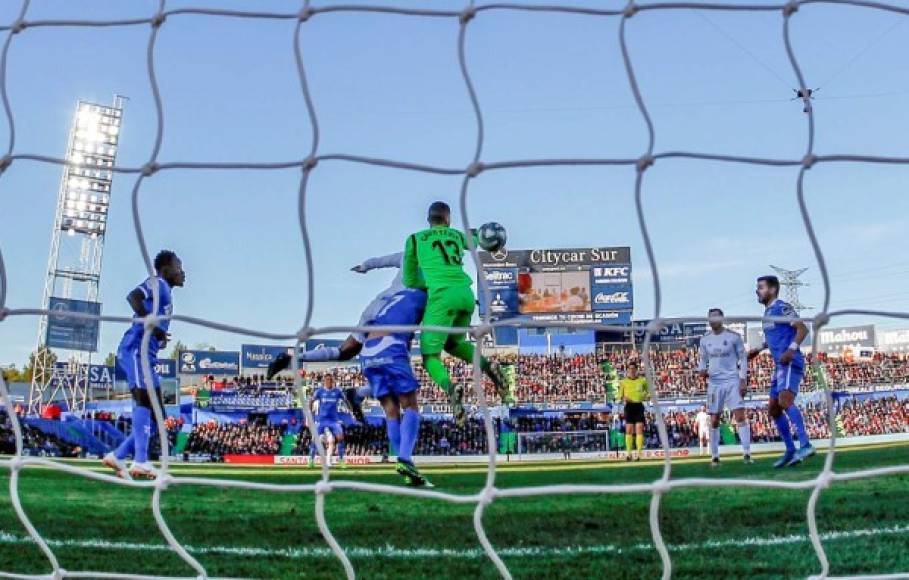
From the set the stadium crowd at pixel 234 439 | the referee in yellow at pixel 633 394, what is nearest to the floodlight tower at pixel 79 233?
the stadium crowd at pixel 234 439

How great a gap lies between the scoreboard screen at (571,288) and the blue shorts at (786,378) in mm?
27907

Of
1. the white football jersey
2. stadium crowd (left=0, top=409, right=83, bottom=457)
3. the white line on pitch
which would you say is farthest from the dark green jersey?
stadium crowd (left=0, top=409, right=83, bottom=457)

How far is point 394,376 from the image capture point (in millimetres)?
6516

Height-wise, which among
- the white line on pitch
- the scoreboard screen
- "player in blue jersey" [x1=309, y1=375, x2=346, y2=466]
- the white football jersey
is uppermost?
the scoreboard screen

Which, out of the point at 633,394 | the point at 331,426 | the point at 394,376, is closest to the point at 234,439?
the point at 331,426

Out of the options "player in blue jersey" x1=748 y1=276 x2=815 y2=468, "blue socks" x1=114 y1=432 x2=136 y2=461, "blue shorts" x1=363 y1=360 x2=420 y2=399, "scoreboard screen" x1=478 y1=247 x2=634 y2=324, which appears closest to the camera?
"blue shorts" x1=363 y1=360 x2=420 y2=399

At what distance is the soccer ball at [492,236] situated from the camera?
21.6ft

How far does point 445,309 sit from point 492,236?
1.99ft

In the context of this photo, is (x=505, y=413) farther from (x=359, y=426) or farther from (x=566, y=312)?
(x=566, y=312)

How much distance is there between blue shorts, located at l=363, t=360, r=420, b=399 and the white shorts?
196 inches

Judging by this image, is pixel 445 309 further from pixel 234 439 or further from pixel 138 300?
pixel 234 439

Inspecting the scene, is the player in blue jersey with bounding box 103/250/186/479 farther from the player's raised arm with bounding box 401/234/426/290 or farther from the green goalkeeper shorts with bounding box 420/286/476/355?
the green goalkeeper shorts with bounding box 420/286/476/355

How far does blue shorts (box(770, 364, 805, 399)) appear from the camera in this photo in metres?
8.33

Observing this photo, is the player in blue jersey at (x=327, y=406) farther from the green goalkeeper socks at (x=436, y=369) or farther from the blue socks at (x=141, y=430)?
the green goalkeeper socks at (x=436, y=369)
